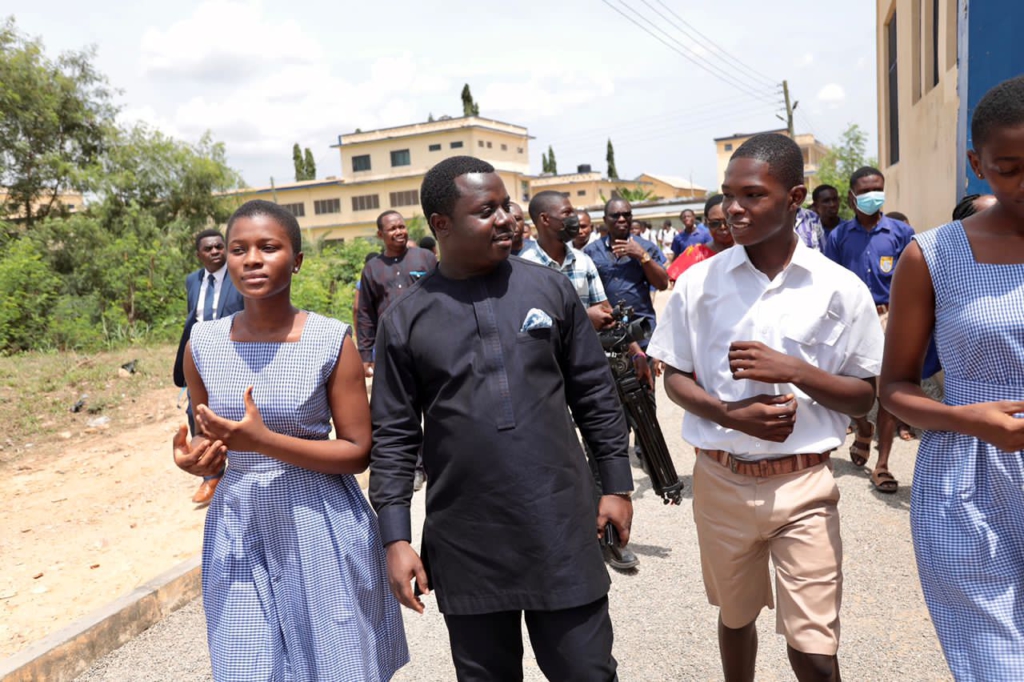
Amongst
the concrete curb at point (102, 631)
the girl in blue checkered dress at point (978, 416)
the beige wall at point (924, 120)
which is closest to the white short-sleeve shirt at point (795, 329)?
the girl in blue checkered dress at point (978, 416)

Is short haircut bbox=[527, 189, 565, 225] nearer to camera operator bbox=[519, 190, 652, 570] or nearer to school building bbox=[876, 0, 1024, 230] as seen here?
camera operator bbox=[519, 190, 652, 570]

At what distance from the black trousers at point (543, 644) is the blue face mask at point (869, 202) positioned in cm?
528

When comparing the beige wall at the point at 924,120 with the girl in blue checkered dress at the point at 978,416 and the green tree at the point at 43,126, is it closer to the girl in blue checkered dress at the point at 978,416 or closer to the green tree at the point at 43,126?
the girl in blue checkered dress at the point at 978,416

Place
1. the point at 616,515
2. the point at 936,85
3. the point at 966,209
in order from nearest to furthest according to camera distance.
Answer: the point at 616,515 → the point at 966,209 → the point at 936,85

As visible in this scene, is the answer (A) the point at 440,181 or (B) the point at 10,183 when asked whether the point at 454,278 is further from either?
(B) the point at 10,183

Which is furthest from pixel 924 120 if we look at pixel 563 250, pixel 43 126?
pixel 43 126

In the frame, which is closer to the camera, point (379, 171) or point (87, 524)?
point (87, 524)

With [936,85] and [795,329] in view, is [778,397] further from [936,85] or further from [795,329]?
[936,85]

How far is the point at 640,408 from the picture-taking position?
15.4 ft

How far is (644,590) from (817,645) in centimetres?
204

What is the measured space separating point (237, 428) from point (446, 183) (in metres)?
0.95

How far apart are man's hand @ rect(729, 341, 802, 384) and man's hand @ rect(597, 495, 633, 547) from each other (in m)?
0.52

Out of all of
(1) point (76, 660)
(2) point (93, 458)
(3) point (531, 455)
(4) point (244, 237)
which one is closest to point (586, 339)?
(3) point (531, 455)

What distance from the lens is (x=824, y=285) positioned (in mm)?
2625
